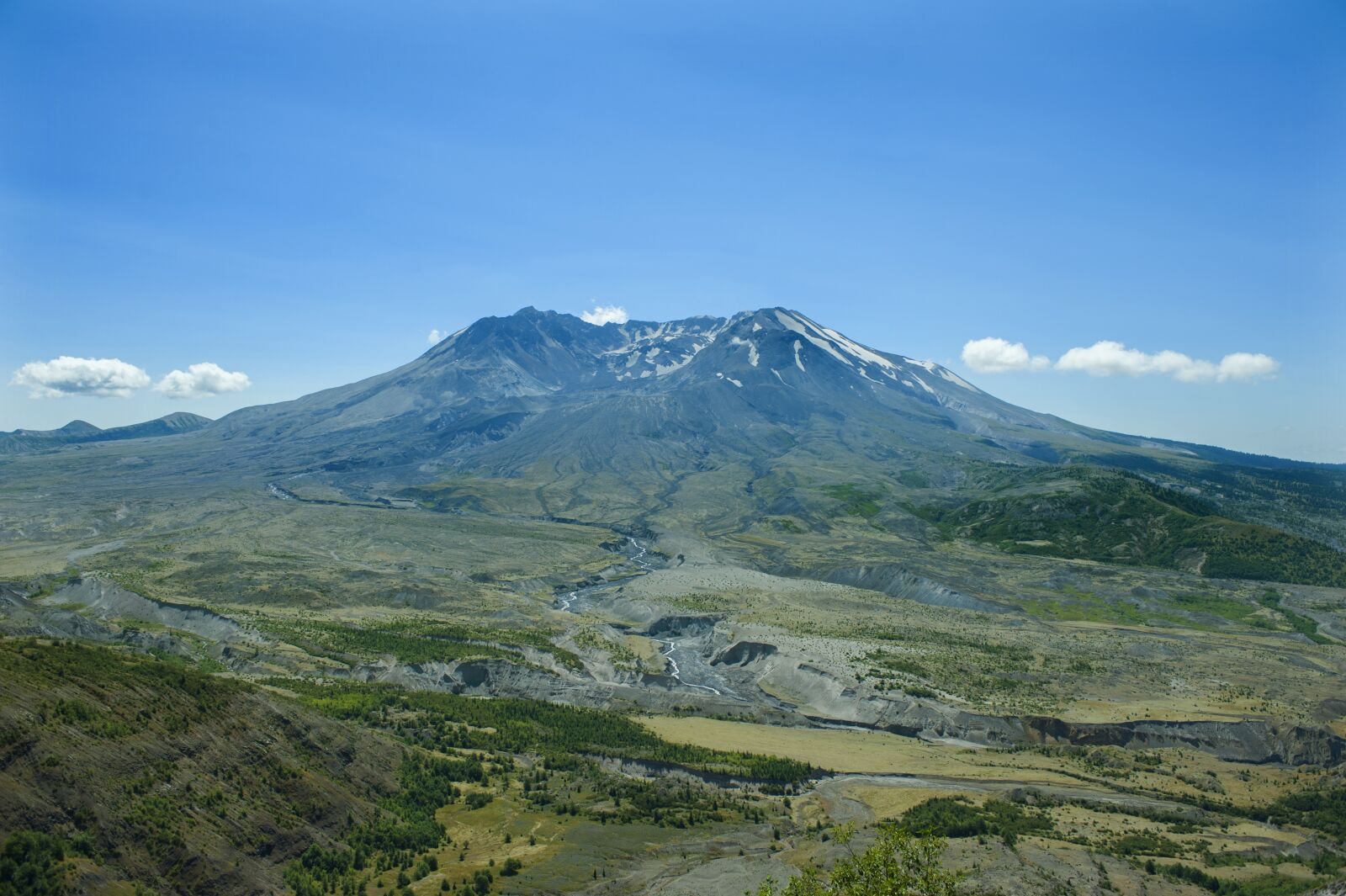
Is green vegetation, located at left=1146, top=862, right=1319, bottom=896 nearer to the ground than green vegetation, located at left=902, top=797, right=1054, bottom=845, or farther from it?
farther from it

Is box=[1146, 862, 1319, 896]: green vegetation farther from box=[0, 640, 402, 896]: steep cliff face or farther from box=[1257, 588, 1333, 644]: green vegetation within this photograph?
box=[1257, 588, 1333, 644]: green vegetation

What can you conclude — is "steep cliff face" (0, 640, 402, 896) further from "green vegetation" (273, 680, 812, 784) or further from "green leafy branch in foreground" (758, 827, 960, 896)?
"green leafy branch in foreground" (758, 827, 960, 896)

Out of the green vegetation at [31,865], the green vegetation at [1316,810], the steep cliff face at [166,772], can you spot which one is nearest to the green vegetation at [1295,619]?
the green vegetation at [1316,810]

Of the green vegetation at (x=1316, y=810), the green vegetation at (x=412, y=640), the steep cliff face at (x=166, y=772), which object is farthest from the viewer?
the green vegetation at (x=412, y=640)

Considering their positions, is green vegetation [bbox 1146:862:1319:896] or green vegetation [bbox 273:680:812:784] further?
green vegetation [bbox 273:680:812:784]

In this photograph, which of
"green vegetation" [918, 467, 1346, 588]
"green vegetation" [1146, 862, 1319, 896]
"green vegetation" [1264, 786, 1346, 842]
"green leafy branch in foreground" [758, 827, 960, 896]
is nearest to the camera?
"green leafy branch in foreground" [758, 827, 960, 896]

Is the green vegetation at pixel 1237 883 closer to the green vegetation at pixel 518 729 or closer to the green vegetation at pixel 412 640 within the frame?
the green vegetation at pixel 518 729

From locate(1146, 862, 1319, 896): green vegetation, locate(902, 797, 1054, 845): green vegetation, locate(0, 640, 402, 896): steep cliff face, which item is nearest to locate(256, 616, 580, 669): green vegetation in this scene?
locate(0, 640, 402, 896): steep cliff face

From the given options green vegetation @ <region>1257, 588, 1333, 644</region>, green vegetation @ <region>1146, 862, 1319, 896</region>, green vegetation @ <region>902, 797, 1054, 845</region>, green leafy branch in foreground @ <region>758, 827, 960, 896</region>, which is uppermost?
green leafy branch in foreground @ <region>758, 827, 960, 896</region>

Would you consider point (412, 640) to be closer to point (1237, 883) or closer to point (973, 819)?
point (973, 819)

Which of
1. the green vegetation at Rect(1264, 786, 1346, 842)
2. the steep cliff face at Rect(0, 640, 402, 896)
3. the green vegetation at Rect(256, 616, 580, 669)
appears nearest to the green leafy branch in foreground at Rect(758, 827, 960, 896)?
the steep cliff face at Rect(0, 640, 402, 896)

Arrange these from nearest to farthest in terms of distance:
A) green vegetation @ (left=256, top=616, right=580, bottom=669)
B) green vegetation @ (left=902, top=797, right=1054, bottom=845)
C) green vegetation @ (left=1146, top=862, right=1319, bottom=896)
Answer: green vegetation @ (left=1146, top=862, right=1319, bottom=896)
green vegetation @ (left=902, top=797, right=1054, bottom=845)
green vegetation @ (left=256, top=616, right=580, bottom=669)

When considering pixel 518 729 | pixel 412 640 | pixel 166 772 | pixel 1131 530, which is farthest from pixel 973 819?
pixel 1131 530
